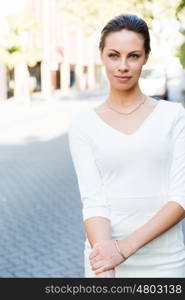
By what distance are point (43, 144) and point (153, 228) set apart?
14.9 meters

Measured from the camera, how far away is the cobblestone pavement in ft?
18.6

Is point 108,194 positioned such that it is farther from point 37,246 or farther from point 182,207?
point 37,246

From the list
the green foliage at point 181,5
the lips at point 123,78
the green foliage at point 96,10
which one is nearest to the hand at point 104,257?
the lips at point 123,78

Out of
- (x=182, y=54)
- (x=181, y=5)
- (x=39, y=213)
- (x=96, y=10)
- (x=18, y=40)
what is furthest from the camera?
(x=18, y=40)

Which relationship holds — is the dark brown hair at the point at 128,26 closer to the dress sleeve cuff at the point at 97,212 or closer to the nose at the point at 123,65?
the nose at the point at 123,65

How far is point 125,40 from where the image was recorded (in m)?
1.66

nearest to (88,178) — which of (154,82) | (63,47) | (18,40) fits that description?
(154,82)

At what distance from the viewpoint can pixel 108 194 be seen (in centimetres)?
171

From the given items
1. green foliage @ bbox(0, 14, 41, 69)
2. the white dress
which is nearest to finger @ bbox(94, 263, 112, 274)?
the white dress

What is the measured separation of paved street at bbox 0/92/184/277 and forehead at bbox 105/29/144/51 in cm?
382

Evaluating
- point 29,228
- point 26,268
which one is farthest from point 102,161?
point 29,228

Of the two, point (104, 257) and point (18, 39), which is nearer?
point (104, 257)

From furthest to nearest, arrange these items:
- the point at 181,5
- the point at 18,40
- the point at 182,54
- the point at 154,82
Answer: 1. the point at 18,40
2. the point at 154,82
3. the point at 181,5
4. the point at 182,54

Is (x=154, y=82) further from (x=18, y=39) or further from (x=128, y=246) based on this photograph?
(x=128, y=246)
